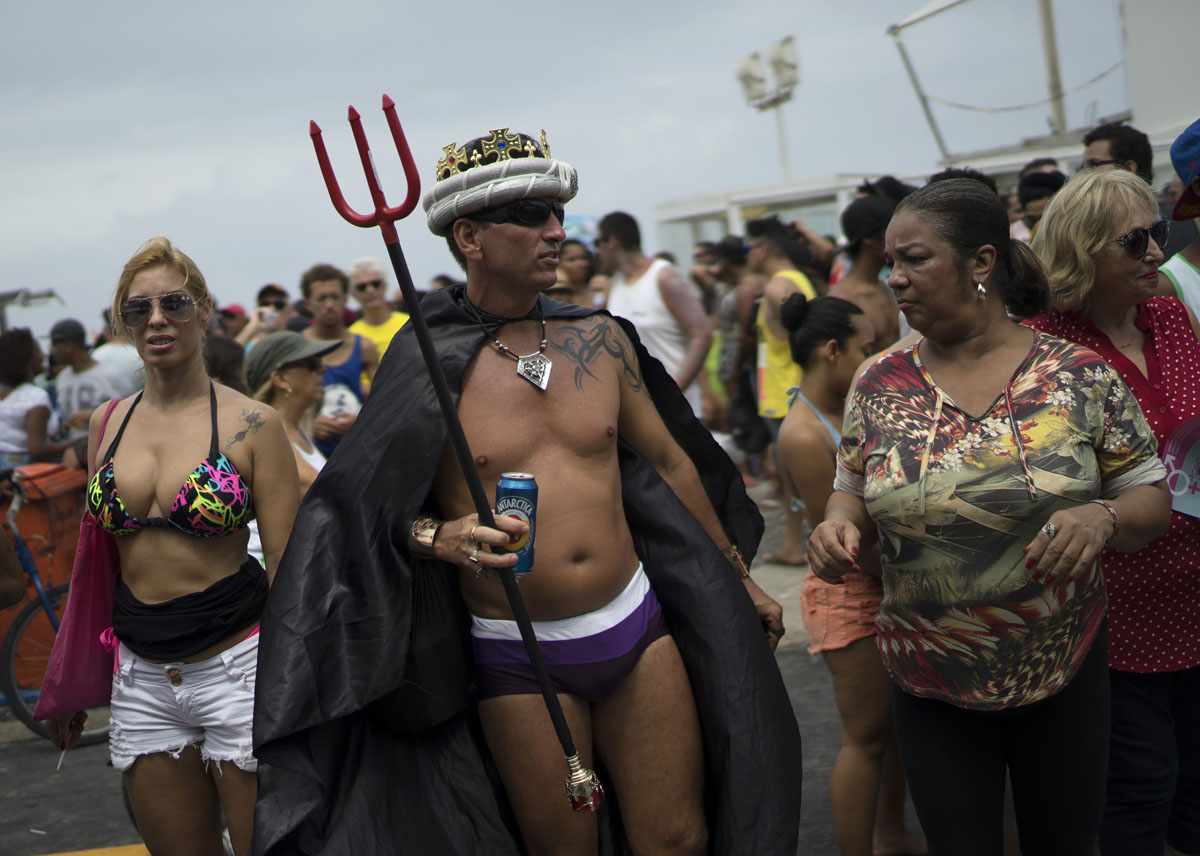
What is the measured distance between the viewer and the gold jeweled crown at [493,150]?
3.20 metres

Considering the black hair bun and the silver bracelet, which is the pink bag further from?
the silver bracelet

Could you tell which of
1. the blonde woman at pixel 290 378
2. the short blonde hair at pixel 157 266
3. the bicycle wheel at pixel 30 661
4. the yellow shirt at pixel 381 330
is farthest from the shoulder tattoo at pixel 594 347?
the yellow shirt at pixel 381 330

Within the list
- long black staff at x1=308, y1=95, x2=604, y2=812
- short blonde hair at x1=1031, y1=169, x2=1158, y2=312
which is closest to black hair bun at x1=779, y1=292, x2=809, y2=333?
short blonde hair at x1=1031, y1=169, x2=1158, y2=312

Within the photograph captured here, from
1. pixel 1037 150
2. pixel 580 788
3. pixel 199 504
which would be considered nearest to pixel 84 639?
pixel 199 504

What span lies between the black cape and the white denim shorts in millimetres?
538

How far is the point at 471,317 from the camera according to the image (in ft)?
10.9

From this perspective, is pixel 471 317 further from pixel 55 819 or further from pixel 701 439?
pixel 55 819

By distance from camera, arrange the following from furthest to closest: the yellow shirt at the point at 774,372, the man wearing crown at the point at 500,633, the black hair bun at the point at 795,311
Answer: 1. the yellow shirt at the point at 774,372
2. the black hair bun at the point at 795,311
3. the man wearing crown at the point at 500,633

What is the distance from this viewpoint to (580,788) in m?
2.93

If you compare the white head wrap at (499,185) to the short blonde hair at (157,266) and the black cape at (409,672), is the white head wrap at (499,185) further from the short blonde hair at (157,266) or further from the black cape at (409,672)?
the short blonde hair at (157,266)

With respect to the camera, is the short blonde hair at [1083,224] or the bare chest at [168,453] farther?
the bare chest at [168,453]

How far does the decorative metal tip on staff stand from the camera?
293cm

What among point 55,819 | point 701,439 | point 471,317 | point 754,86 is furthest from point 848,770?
point 754,86

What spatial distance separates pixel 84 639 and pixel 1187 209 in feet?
11.5
